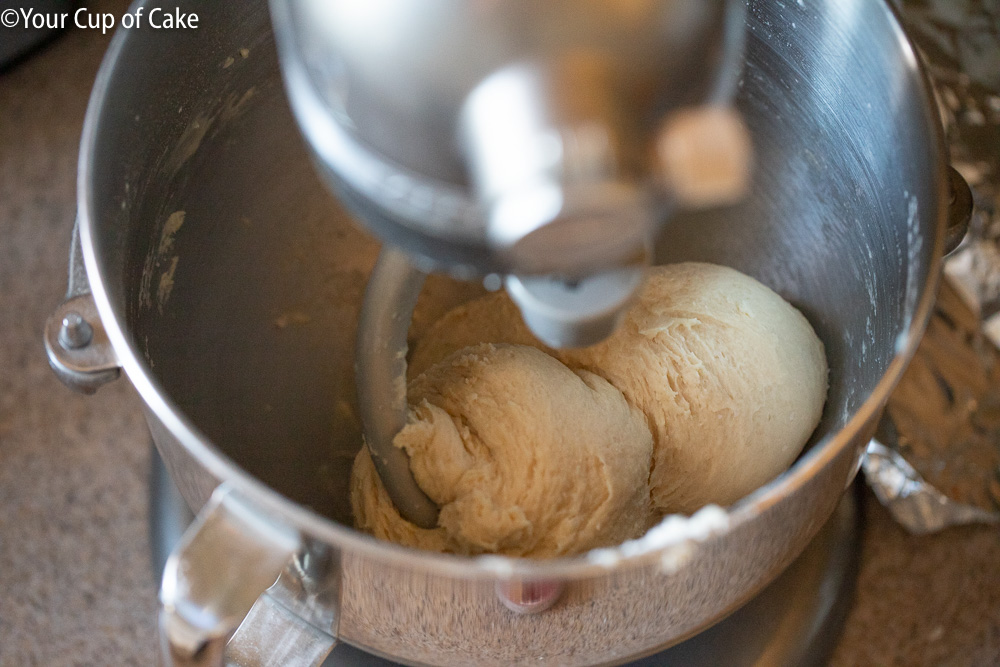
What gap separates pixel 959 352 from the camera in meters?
0.82

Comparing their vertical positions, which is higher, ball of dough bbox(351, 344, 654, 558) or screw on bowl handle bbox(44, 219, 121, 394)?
screw on bowl handle bbox(44, 219, 121, 394)

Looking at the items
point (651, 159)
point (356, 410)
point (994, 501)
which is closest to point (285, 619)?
point (356, 410)

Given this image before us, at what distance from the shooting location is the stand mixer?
30 centimetres

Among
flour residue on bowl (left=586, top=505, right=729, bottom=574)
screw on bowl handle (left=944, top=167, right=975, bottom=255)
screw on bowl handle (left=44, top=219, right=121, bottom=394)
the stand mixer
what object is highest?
the stand mixer

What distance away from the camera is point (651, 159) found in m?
0.31

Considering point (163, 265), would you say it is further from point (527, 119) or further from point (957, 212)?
point (957, 212)

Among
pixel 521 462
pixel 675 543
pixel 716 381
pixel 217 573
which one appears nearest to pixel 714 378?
pixel 716 381

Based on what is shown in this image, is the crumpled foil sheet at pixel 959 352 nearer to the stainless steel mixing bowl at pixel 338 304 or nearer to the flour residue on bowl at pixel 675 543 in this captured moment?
the stainless steel mixing bowl at pixel 338 304

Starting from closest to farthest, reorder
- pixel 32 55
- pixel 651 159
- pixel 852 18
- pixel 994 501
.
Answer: pixel 651 159
pixel 852 18
pixel 994 501
pixel 32 55

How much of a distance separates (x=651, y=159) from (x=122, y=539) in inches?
24.4

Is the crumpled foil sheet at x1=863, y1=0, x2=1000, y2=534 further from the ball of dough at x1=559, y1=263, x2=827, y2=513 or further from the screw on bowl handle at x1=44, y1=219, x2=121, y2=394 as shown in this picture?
the screw on bowl handle at x1=44, y1=219, x2=121, y2=394

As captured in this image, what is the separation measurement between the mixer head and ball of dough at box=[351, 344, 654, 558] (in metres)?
0.28

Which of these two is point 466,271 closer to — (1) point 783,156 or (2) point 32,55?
(1) point 783,156

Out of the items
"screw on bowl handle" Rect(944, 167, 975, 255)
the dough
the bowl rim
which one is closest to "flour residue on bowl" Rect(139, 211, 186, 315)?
the bowl rim
